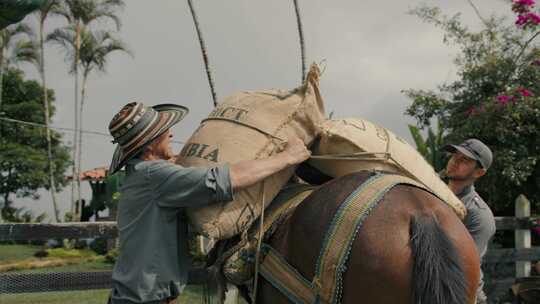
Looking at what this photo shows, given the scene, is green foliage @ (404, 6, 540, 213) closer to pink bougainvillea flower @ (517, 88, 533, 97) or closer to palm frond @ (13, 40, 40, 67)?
pink bougainvillea flower @ (517, 88, 533, 97)

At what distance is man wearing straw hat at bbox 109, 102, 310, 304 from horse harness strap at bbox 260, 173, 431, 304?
456mm

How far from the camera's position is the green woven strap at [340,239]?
227 centimetres

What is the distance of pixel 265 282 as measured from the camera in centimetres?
276

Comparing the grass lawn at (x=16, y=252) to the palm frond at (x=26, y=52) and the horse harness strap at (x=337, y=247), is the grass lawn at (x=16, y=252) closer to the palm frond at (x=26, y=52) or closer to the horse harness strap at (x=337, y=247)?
the palm frond at (x=26, y=52)

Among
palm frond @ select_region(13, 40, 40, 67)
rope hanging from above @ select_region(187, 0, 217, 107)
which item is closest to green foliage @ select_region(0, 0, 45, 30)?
rope hanging from above @ select_region(187, 0, 217, 107)

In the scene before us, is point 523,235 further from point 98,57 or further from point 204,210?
point 98,57

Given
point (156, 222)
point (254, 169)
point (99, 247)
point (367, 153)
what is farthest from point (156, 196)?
point (99, 247)

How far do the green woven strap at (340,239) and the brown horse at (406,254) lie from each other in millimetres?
27

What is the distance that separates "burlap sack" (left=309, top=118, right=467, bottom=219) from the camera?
2.86 meters

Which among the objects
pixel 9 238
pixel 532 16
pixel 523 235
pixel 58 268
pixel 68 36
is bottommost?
pixel 58 268

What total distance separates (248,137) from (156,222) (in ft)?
→ 2.07

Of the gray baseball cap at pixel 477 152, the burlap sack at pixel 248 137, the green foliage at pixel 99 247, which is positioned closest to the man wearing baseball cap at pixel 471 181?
the gray baseball cap at pixel 477 152

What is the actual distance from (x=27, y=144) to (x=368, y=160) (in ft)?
85.3

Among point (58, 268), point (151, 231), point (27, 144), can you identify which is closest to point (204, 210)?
point (151, 231)
